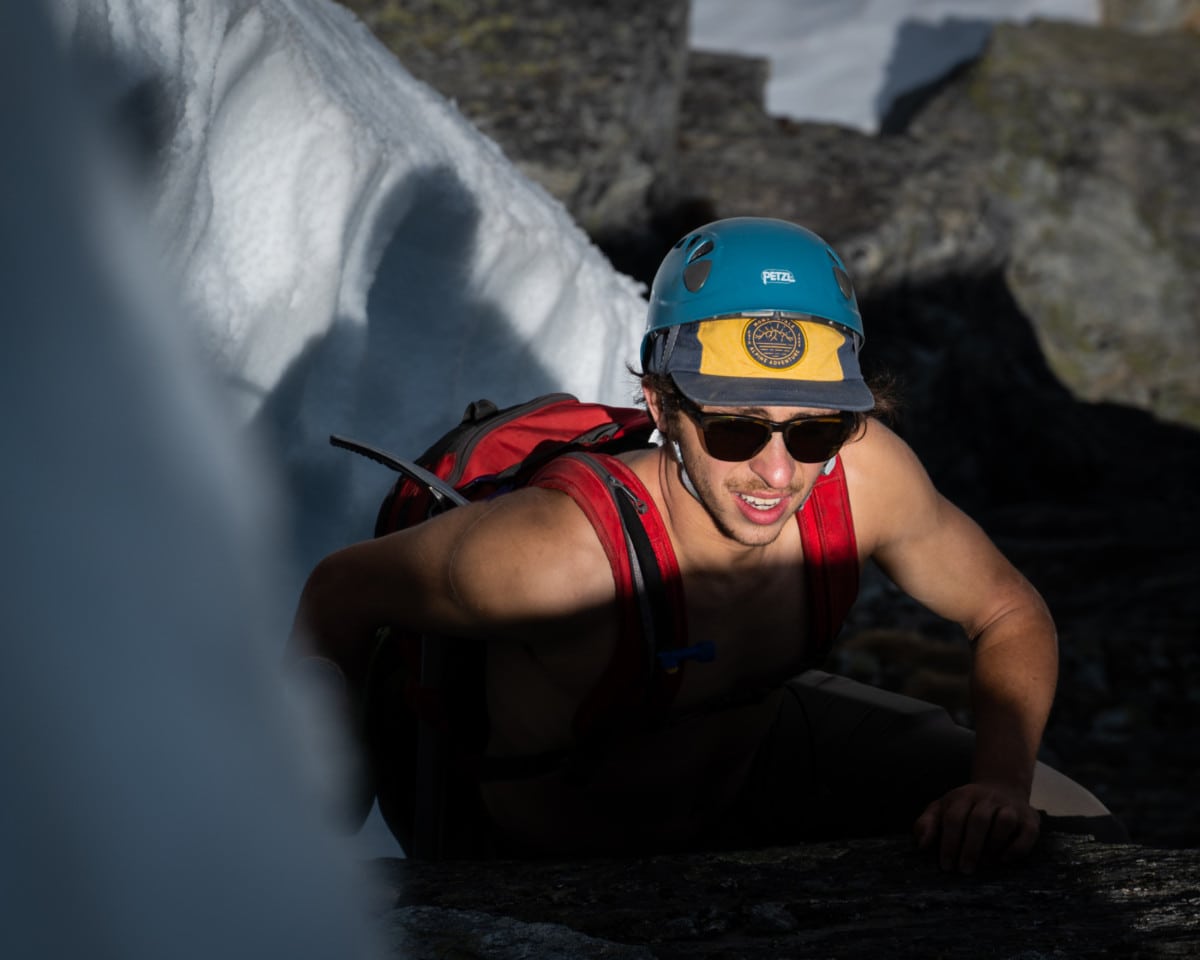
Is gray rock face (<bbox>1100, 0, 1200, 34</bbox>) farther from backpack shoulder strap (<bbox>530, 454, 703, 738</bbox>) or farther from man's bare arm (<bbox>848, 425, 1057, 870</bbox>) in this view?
backpack shoulder strap (<bbox>530, 454, 703, 738</bbox>)

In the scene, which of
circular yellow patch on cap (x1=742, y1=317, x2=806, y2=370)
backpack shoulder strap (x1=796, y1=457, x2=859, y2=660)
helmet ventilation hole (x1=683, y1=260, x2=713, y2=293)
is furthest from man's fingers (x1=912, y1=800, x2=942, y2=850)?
helmet ventilation hole (x1=683, y1=260, x2=713, y2=293)

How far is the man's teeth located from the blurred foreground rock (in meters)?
0.57

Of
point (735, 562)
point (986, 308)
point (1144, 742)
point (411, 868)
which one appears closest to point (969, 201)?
point (986, 308)

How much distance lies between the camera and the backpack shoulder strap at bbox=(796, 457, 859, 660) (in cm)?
216

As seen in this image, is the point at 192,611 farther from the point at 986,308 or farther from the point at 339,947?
the point at 986,308

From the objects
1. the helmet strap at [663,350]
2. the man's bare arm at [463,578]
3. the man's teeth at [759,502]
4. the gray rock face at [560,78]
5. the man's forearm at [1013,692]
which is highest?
the gray rock face at [560,78]

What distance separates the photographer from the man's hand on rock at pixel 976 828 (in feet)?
6.00

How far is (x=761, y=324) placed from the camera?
83.0 inches

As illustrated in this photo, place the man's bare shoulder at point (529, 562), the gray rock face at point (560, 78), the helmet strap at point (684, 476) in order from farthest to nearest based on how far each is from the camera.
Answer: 1. the gray rock face at point (560, 78)
2. the helmet strap at point (684, 476)
3. the man's bare shoulder at point (529, 562)

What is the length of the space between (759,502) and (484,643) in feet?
1.95

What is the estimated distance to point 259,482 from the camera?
2436 millimetres

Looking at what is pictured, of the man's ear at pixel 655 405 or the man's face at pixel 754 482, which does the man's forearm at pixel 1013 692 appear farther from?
the man's ear at pixel 655 405

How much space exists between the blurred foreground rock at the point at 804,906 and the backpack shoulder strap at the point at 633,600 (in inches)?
A: 10.1

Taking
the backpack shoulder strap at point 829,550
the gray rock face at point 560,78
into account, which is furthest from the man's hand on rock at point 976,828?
the gray rock face at point 560,78
